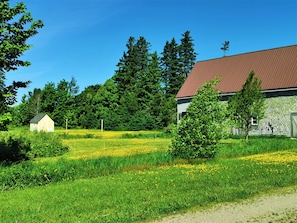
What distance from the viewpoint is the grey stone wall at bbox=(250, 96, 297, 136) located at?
33625mm

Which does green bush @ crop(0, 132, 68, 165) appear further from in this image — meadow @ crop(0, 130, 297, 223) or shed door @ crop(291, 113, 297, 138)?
shed door @ crop(291, 113, 297, 138)

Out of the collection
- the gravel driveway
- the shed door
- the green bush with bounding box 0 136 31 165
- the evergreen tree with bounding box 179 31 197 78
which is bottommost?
the gravel driveway

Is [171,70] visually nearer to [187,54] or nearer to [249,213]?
[187,54]

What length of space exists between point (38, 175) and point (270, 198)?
283 inches

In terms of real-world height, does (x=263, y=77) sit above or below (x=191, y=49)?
below

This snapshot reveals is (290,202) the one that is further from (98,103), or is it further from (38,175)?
(98,103)

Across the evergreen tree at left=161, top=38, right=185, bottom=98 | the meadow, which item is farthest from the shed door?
the evergreen tree at left=161, top=38, right=185, bottom=98

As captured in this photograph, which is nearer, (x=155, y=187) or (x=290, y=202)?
(x=290, y=202)

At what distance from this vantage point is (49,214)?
7.23 meters


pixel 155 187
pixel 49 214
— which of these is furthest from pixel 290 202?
pixel 49 214

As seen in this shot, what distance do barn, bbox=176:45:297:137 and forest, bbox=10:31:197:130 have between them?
20.0 meters

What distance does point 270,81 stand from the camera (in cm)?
3572

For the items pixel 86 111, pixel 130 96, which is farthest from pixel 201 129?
pixel 86 111

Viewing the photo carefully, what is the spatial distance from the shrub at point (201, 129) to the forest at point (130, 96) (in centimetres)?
4341
